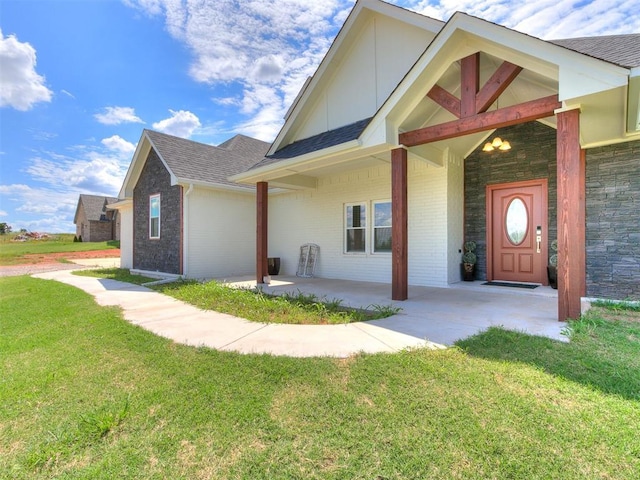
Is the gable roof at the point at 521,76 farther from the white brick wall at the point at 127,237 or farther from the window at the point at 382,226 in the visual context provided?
the white brick wall at the point at 127,237

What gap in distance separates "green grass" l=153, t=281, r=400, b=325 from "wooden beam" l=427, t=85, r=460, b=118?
11.6 feet

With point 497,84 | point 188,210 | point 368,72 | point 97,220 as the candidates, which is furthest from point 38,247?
point 497,84

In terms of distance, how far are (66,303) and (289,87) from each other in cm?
1037

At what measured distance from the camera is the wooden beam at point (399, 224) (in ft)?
19.5

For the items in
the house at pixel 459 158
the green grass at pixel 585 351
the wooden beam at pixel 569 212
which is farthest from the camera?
the house at pixel 459 158

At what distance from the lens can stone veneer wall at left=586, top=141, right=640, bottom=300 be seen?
19.2 feet

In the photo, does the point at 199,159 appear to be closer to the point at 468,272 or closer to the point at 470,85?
the point at 470,85

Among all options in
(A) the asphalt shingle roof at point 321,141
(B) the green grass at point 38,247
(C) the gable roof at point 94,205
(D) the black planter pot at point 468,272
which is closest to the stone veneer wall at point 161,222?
(A) the asphalt shingle roof at point 321,141

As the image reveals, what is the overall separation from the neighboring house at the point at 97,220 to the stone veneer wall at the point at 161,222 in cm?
2698

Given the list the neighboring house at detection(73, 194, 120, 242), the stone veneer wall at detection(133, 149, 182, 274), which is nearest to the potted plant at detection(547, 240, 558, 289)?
the stone veneer wall at detection(133, 149, 182, 274)

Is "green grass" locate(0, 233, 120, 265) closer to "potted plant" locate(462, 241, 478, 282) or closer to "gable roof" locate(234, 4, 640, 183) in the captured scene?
"gable roof" locate(234, 4, 640, 183)

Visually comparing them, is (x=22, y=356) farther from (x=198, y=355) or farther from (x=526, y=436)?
(x=526, y=436)

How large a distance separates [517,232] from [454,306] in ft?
11.6

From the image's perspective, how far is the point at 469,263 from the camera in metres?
8.16
